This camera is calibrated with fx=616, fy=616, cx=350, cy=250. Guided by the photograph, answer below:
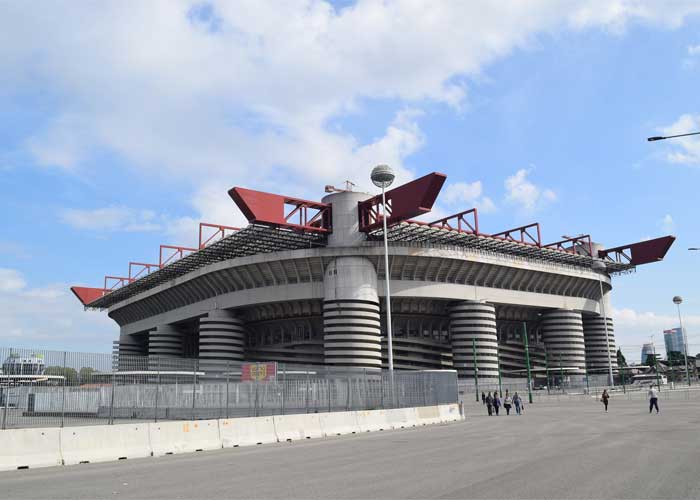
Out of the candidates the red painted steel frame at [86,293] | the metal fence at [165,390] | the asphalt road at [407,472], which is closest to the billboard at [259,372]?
the metal fence at [165,390]

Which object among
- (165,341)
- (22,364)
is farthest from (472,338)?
(22,364)

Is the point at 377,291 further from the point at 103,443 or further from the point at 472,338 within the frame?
the point at 103,443

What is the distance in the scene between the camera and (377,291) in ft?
180

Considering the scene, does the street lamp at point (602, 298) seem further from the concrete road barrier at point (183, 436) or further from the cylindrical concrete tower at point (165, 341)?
the concrete road barrier at point (183, 436)

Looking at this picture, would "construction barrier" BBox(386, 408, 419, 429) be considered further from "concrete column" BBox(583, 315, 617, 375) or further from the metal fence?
"concrete column" BBox(583, 315, 617, 375)

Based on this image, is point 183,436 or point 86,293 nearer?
→ point 183,436

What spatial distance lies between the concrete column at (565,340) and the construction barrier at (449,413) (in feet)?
130

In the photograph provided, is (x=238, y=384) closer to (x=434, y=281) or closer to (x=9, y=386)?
(x=9, y=386)

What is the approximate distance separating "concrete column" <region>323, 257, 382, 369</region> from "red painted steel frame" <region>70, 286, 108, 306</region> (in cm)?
4964

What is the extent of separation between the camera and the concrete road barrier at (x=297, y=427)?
68.0 feet

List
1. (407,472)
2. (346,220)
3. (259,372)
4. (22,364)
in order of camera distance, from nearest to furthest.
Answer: (407,472)
(22,364)
(259,372)
(346,220)

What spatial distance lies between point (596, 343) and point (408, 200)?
4089 cm

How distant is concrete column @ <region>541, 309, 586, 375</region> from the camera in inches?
2670

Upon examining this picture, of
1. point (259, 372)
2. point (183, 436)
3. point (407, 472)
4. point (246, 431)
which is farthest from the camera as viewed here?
point (259, 372)
